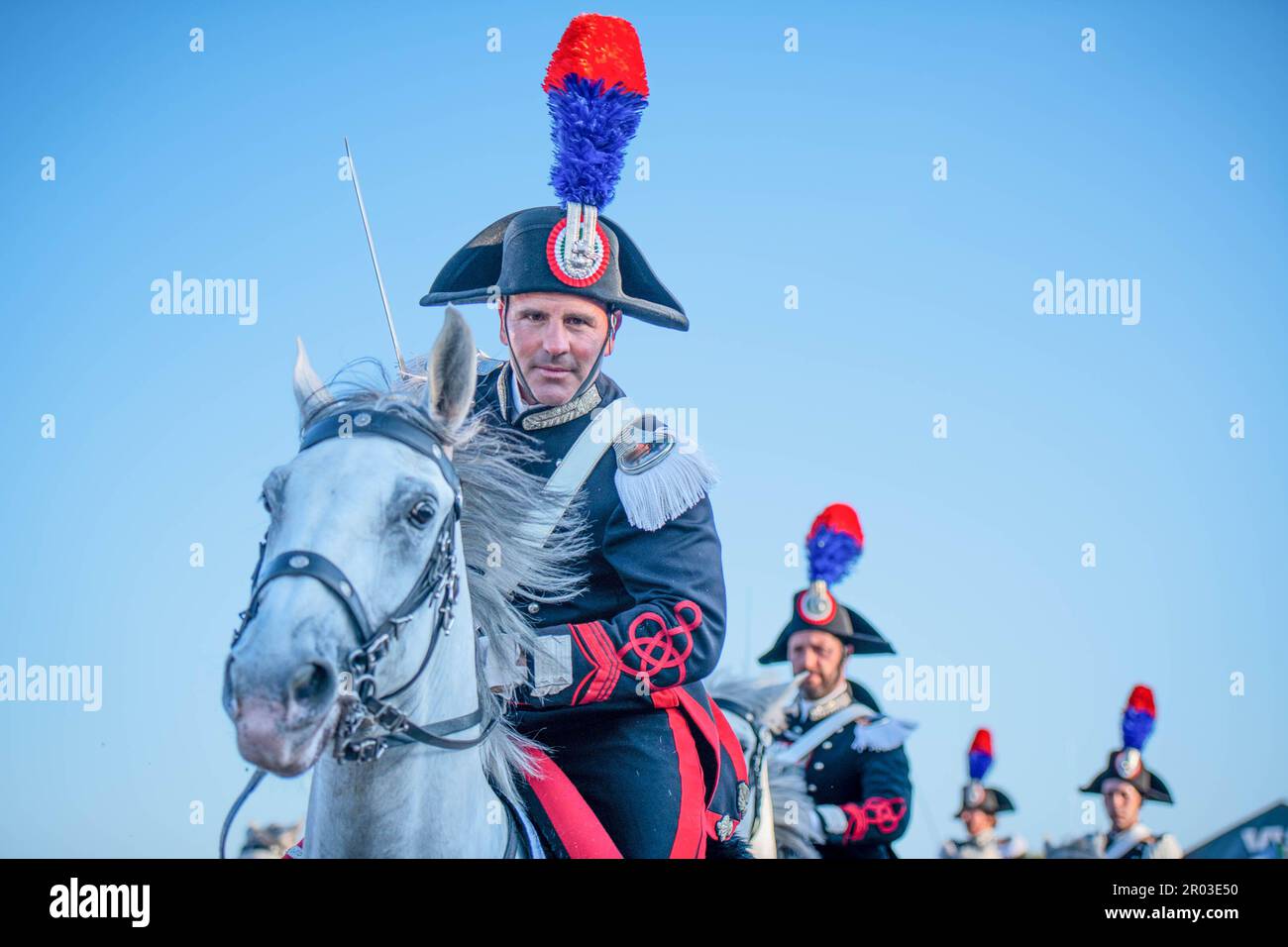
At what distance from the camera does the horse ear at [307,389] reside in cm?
297

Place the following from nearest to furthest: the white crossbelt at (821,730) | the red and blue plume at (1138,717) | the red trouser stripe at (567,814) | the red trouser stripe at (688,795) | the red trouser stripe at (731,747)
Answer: the red trouser stripe at (567,814), the red trouser stripe at (688,795), the red trouser stripe at (731,747), the white crossbelt at (821,730), the red and blue plume at (1138,717)

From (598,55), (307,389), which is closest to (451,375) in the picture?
Answer: (307,389)

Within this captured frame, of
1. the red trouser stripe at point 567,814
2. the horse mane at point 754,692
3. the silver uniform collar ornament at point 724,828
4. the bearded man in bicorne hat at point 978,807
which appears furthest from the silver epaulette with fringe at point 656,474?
the bearded man in bicorne hat at point 978,807

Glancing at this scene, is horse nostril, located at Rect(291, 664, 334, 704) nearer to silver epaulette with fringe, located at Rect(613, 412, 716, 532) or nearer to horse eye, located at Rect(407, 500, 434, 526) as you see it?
horse eye, located at Rect(407, 500, 434, 526)

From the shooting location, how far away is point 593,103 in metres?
3.93

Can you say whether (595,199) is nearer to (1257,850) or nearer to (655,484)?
(655,484)

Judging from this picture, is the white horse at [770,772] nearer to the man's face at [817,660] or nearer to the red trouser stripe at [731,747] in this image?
the red trouser stripe at [731,747]

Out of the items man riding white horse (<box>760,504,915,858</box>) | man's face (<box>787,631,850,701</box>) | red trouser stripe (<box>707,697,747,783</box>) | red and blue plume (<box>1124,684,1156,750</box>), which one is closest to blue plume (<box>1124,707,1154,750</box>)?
red and blue plume (<box>1124,684,1156,750</box>)

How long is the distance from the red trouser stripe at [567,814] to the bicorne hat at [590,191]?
1.33 m

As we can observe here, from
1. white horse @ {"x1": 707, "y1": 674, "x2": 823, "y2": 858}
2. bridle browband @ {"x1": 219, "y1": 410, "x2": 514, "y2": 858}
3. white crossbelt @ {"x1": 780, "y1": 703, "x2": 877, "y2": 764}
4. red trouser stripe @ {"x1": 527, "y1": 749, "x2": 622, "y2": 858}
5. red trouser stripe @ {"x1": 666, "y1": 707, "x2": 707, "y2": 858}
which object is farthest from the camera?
white crossbelt @ {"x1": 780, "y1": 703, "x2": 877, "y2": 764}

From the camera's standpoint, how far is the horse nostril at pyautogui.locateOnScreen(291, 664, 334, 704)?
7.78 feet

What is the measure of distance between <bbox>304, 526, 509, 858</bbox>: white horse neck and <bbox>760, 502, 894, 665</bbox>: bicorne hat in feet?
13.1
